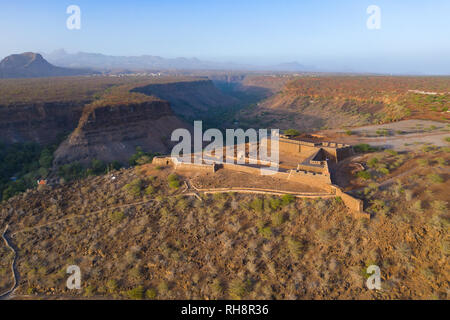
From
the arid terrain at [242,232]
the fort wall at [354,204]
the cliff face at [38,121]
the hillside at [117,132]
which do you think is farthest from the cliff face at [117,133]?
the fort wall at [354,204]

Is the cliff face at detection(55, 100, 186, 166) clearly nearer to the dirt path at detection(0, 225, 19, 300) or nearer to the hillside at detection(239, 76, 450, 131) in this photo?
the dirt path at detection(0, 225, 19, 300)

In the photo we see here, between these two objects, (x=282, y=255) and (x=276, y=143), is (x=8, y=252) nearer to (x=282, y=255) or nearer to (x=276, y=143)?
(x=282, y=255)

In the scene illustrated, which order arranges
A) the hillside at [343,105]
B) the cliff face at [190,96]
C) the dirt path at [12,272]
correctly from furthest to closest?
the cliff face at [190,96] → the hillside at [343,105] → the dirt path at [12,272]

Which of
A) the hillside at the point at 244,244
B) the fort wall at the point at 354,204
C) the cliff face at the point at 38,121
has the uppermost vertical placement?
the cliff face at the point at 38,121

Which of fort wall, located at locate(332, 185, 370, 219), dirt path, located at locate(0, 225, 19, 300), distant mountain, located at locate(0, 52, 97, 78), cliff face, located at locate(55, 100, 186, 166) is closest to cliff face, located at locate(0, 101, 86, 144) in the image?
cliff face, located at locate(55, 100, 186, 166)

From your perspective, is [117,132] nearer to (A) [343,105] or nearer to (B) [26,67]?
(A) [343,105]

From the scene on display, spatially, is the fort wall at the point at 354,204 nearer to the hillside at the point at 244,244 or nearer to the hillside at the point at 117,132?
the hillside at the point at 244,244
